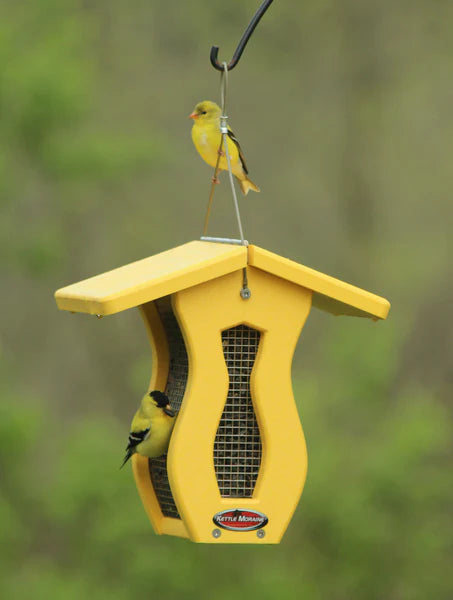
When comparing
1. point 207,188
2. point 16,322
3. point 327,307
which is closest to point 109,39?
point 207,188

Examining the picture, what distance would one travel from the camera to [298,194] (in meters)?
11.9

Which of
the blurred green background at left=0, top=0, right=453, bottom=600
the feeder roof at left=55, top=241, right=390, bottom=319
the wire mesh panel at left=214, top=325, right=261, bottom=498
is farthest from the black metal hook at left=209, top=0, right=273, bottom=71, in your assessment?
the blurred green background at left=0, top=0, right=453, bottom=600

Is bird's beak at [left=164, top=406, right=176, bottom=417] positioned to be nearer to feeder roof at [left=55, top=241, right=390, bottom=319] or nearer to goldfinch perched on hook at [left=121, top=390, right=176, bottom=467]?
goldfinch perched on hook at [left=121, top=390, right=176, bottom=467]

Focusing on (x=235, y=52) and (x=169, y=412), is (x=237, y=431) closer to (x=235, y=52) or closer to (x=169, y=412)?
(x=169, y=412)

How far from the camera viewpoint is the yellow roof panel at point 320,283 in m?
3.83

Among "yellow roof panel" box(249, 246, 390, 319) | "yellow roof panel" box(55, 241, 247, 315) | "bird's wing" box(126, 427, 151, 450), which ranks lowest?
"bird's wing" box(126, 427, 151, 450)

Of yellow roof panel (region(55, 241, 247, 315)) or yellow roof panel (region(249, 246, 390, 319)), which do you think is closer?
yellow roof panel (region(55, 241, 247, 315))

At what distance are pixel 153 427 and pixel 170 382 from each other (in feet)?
1.28

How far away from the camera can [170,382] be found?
4312mm

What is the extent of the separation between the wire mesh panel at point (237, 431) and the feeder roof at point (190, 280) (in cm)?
28

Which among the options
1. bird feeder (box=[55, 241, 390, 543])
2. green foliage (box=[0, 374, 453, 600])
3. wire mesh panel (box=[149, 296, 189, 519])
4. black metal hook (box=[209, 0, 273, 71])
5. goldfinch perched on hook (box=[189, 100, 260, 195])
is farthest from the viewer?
green foliage (box=[0, 374, 453, 600])

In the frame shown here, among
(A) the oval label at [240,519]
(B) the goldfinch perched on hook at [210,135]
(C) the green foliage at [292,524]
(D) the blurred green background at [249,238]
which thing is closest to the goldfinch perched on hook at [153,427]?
(A) the oval label at [240,519]

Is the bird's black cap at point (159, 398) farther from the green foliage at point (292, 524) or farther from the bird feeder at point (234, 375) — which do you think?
the green foliage at point (292, 524)

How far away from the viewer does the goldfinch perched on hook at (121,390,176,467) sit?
395cm
